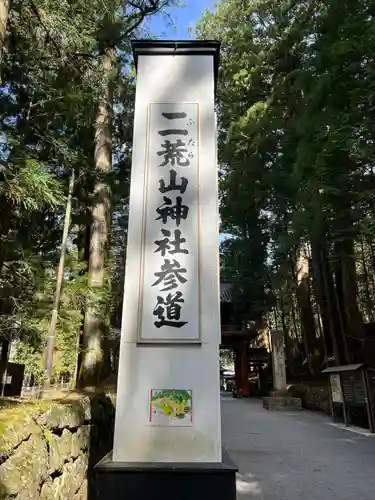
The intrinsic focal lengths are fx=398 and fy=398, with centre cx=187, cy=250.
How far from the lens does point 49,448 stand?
8.45 feet

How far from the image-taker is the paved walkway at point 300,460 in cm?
395

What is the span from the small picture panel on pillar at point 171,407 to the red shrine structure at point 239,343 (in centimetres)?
1483

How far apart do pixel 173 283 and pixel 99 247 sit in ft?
11.2

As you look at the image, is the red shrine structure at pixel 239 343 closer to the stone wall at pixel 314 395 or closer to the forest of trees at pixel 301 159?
the forest of trees at pixel 301 159

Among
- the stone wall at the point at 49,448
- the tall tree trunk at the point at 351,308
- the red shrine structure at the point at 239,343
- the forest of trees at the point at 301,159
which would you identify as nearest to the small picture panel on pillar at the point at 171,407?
the stone wall at the point at 49,448

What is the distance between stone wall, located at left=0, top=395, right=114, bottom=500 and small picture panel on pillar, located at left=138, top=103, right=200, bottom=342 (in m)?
0.86

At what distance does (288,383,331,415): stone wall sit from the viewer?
11466 mm

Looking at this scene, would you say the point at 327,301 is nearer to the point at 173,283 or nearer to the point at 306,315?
the point at 306,315

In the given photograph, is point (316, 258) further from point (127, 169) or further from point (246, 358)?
point (127, 169)

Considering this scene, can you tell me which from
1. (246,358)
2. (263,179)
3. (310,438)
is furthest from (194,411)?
(246,358)

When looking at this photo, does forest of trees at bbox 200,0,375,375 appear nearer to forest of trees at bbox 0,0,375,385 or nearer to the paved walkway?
forest of trees at bbox 0,0,375,385

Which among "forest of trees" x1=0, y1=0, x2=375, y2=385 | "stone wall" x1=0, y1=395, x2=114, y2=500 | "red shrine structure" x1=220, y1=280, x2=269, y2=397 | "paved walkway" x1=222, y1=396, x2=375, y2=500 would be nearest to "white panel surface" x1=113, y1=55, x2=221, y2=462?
"stone wall" x1=0, y1=395, x2=114, y2=500

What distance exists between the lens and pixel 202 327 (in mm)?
2881

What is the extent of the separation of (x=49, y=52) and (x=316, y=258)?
1154cm
